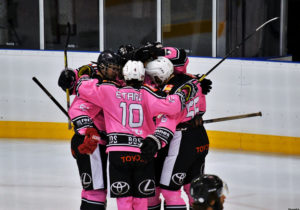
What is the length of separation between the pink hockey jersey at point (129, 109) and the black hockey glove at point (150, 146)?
0.30ft

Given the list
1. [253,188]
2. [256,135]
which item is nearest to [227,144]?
[256,135]

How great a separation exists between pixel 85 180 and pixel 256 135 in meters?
3.36

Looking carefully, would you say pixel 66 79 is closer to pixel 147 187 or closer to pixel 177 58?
pixel 177 58

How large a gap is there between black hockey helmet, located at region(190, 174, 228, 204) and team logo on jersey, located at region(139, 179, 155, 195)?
1.41 m

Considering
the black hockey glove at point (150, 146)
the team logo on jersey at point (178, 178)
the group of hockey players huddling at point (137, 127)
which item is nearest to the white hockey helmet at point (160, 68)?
the group of hockey players huddling at point (137, 127)

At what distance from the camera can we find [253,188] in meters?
5.74

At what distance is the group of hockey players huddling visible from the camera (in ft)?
12.8

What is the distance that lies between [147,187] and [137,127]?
35 centimetres

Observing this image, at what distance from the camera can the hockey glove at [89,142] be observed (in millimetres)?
3957

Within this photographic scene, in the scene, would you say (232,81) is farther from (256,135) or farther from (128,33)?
(128,33)

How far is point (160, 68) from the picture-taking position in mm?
4016

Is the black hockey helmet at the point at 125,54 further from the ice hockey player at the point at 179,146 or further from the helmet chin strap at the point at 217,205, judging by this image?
the helmet chin strap at the point at 217,205

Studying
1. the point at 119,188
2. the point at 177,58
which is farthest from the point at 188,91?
the point at 119,188

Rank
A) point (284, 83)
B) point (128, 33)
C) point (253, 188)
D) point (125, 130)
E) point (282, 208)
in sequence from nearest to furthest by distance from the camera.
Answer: point (125, 130) < point (282, 208) < point (253, 188) < point (284, 83) < point (128, 33)
